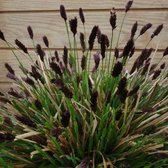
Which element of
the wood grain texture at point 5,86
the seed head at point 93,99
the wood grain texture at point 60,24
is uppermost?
the wood grain texture at point 60,24

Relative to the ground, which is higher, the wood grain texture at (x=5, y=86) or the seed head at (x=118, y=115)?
the seed head at (x=118, y=115)

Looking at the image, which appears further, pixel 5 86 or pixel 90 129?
pixel 5 86

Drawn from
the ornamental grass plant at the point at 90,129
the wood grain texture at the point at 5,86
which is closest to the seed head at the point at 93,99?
the ornamental grass plant at the point at 90,129

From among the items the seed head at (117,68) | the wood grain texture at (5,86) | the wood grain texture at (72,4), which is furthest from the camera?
the wood grain texture at (5,86)

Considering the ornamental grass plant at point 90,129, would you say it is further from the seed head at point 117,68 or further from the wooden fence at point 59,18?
the wooden fence at point 59,18

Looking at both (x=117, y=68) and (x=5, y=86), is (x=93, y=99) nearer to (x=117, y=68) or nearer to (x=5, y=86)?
(x=117, y=68)

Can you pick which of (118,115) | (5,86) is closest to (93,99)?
(118,115)
